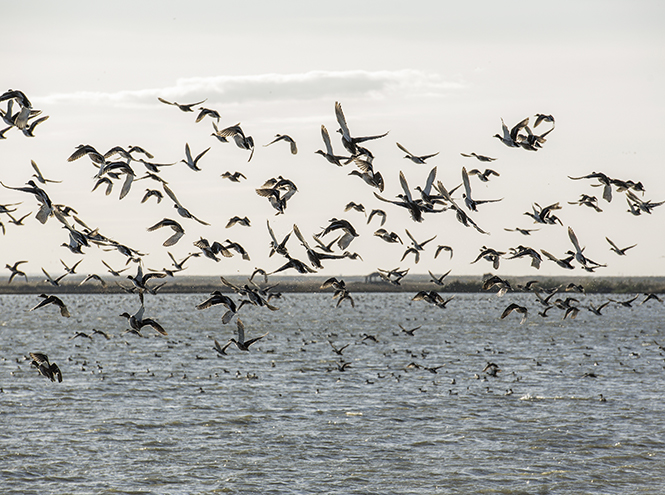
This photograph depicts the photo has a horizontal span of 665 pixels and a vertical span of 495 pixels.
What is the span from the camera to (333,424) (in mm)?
30234

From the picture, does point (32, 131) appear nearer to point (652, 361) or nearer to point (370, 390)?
point (370, 390)

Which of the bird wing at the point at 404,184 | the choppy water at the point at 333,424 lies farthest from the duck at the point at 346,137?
the choppy water at the point at 333,424

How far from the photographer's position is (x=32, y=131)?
17.1 metres

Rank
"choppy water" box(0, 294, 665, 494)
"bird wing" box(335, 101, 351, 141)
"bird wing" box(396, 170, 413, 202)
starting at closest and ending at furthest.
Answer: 1. "bird wing" box(335, 101, 351, 141)
2. "bird wing" box(396, 170, 413, 202)
3. "choppy water" box(0, 294, 665, 494)

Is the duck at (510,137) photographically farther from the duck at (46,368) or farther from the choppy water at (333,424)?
the duck at (46,368)

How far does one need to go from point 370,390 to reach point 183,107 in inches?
891

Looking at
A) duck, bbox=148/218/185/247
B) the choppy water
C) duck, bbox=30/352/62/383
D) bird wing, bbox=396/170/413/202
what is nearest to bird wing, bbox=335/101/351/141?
bird wing, bbox=396/170/413/202

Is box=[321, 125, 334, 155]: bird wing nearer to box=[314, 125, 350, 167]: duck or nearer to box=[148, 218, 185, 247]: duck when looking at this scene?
box=[314, 125, 350, 167]: duck

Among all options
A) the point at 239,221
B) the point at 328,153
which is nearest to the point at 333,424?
the point at 239,221

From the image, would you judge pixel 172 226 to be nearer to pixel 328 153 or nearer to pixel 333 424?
pixel 328 153

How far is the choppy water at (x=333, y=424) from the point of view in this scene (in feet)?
76.2

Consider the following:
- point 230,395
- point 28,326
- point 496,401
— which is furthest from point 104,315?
point 496,401

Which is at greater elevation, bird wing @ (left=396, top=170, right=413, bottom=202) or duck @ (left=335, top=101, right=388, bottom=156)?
duck @ (left=335, top=101, right=388, bottom=156)

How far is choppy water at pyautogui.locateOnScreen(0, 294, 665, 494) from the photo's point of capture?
76.2ft
